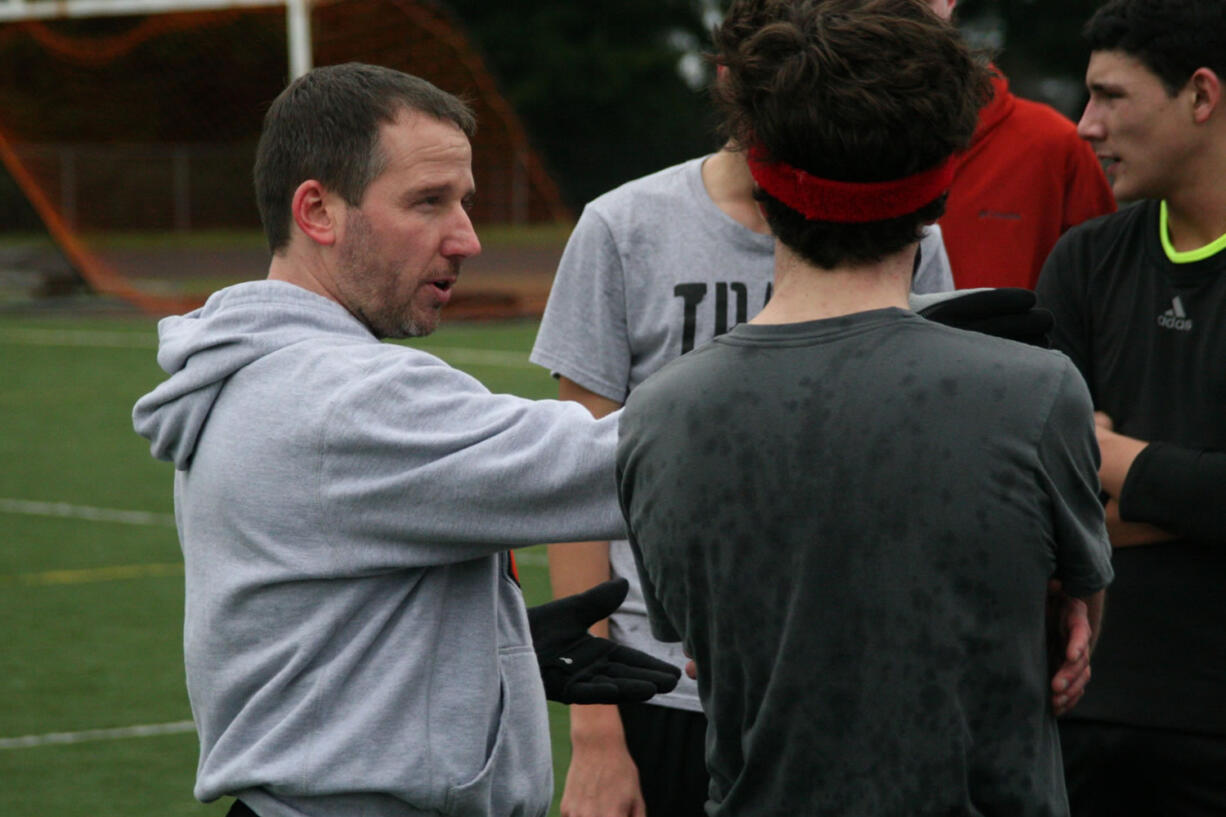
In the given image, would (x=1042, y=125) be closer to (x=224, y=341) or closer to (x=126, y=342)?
(x=224, y=341)

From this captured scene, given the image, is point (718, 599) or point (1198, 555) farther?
point (1198, 555)

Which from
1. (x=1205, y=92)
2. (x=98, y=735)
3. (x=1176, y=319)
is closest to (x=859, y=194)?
(x=1176, y=319)

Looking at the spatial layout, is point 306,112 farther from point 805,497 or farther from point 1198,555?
point 1198,555

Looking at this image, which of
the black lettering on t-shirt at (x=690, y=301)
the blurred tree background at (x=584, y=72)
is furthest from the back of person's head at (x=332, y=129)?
the blurred tree background at (x=584, y=72)

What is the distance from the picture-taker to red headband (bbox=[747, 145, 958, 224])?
1.82 meters

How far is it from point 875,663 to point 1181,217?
1572 millimetres

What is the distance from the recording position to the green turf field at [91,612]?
528cm

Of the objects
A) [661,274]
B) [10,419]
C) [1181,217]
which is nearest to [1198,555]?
[1181,217]

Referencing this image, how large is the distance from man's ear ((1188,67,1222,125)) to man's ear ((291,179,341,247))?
164cm

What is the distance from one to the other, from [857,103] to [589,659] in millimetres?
1008

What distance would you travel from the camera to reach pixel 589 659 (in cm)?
244

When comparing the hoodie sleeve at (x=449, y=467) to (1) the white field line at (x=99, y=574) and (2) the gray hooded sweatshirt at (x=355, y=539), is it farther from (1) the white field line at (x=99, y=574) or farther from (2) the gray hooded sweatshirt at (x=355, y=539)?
(1) the white field line at (x=99, y=574)

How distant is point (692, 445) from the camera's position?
184 centimetres

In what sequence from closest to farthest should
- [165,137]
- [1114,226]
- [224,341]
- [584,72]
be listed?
[224,341], [1114,226], [165,137], [584,72]
